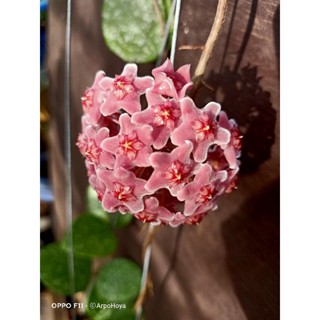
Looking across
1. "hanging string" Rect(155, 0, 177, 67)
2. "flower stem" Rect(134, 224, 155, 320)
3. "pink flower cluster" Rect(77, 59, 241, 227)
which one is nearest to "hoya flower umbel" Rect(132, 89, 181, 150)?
Answer: "pink flower cluster" Rect(77, 59, 241, 227)

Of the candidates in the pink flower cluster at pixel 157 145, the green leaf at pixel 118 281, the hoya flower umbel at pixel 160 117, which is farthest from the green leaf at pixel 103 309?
the hoya flower umbel at pixel 160 117

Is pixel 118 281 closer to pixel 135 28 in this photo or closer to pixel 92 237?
pixel 92 237

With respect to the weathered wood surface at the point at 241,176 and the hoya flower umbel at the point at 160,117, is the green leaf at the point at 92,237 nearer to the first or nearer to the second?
the weathered wood surface at the point at 241,176

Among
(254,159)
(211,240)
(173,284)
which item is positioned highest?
(254,159)
